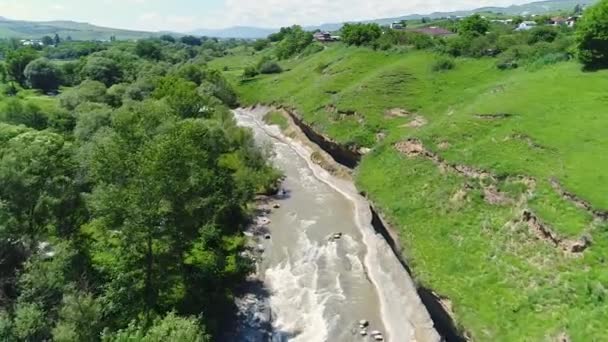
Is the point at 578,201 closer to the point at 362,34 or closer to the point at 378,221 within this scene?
the point at 378,221

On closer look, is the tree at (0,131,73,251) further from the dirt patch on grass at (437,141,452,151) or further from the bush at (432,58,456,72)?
the bush at (432,58,456,72)

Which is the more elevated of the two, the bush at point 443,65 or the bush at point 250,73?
the bush at point 443,65

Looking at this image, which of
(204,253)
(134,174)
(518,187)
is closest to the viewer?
(134,174)

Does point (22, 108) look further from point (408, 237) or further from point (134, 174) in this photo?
point (408, 237)

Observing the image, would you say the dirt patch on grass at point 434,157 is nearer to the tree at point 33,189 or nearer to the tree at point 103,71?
the tree at point 33,189

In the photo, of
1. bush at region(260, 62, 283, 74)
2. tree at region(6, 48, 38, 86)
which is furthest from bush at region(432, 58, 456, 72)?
tree at region(6, 48, 38, 86)

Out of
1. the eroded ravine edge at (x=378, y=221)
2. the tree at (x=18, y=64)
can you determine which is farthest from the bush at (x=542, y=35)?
the tree at (x=18, y=64)

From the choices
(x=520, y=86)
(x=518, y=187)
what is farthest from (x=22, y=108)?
(x=520, y=86)
